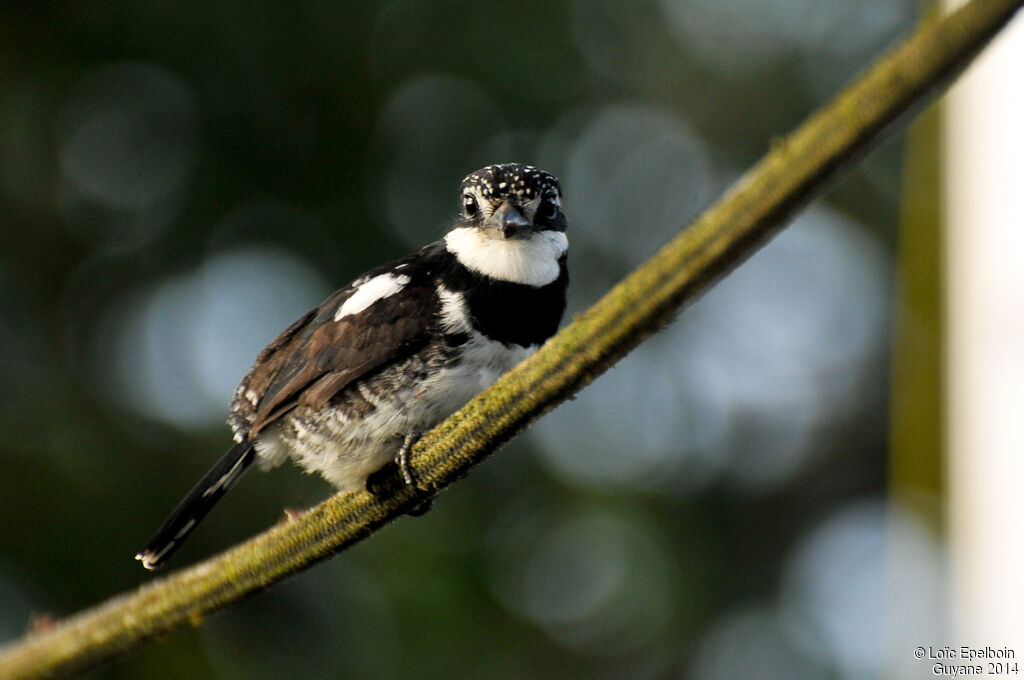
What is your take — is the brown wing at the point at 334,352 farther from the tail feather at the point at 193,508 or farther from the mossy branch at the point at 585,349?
the mossy branch at the point at 585,349

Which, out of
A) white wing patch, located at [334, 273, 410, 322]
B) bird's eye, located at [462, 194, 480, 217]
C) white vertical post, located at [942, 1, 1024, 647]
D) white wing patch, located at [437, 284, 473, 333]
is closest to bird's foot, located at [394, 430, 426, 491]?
white wing patch, located at [437, 284, 473, 333]

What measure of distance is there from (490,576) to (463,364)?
4380mm

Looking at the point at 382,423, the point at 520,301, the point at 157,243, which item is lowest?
the point at 382,423

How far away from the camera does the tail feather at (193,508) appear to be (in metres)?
3.12

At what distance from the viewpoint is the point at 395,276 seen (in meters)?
3.14

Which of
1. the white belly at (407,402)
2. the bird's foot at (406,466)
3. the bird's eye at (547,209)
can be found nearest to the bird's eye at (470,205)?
the bird's eye at (547,209)

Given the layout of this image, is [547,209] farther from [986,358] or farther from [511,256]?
[986,358]

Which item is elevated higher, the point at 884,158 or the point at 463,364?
the point at 884,158

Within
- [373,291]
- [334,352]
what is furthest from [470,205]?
[334,352]

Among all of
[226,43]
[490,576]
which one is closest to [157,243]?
[226,43]

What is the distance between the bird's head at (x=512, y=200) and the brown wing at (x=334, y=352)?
25cm

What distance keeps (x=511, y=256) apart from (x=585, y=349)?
1.39m

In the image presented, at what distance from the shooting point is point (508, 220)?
3014 mm

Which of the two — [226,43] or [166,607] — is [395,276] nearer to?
[166,607]
